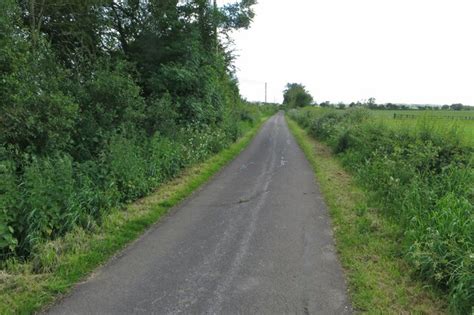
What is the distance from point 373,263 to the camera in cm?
412

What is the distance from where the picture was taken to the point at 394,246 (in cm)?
451

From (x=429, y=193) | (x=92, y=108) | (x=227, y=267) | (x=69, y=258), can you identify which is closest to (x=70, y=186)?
(x=69, y=258)

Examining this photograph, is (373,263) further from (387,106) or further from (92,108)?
(387,106)

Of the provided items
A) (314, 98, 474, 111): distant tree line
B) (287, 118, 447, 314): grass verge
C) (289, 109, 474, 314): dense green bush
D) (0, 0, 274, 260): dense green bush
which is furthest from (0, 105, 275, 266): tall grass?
(314, 98, 474, 111): distant tree line

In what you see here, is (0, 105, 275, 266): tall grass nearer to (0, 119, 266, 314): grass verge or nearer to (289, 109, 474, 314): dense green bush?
(0, 119, 266, 314): grass verge

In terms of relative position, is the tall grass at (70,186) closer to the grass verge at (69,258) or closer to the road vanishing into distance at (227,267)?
the grass verge at (69,258)

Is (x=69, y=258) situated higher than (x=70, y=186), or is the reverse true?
(x=70, y=186)

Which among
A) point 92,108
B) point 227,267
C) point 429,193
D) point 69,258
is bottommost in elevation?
point 227,267

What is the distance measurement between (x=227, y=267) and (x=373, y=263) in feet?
6.50

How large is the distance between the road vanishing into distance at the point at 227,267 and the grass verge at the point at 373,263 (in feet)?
0.61

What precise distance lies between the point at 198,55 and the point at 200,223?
849cm

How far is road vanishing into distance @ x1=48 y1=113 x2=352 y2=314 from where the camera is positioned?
3273 millimetres

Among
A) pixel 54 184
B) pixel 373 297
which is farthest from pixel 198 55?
pixel 373 297

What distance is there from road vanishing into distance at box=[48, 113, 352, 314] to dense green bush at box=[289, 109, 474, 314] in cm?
115
